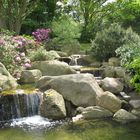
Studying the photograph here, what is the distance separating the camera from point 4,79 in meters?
12.6

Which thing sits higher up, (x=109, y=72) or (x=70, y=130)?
(x=109, y=72)

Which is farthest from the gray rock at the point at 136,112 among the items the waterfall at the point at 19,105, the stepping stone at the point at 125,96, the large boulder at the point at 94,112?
the waterfall at the point at 19,105

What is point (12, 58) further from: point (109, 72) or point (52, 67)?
point (109, 72)

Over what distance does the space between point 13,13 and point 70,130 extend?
13.0 meters

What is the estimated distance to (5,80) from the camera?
12555 mm

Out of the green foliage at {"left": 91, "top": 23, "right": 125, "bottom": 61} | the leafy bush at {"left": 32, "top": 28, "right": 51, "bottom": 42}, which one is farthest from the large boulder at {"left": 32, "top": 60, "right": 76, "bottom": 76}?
the leafy bush at {"left": 32, "top": 28, "right": 51, "bottom": 42}

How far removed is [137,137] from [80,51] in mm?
10627

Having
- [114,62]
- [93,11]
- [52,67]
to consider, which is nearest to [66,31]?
[114,62]

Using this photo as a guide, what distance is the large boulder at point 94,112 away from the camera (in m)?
11.0

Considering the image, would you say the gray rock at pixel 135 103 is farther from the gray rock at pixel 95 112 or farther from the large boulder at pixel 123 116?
the gray rock at pixel 95 112

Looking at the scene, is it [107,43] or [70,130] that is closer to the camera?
[70,130]

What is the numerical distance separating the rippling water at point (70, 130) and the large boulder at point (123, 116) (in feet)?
1.23

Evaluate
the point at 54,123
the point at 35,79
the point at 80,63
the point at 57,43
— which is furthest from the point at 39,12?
the point at 54,123

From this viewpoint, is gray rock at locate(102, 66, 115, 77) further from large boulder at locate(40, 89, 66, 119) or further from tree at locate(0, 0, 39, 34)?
tree at locate(0, 0, 39, 34)
